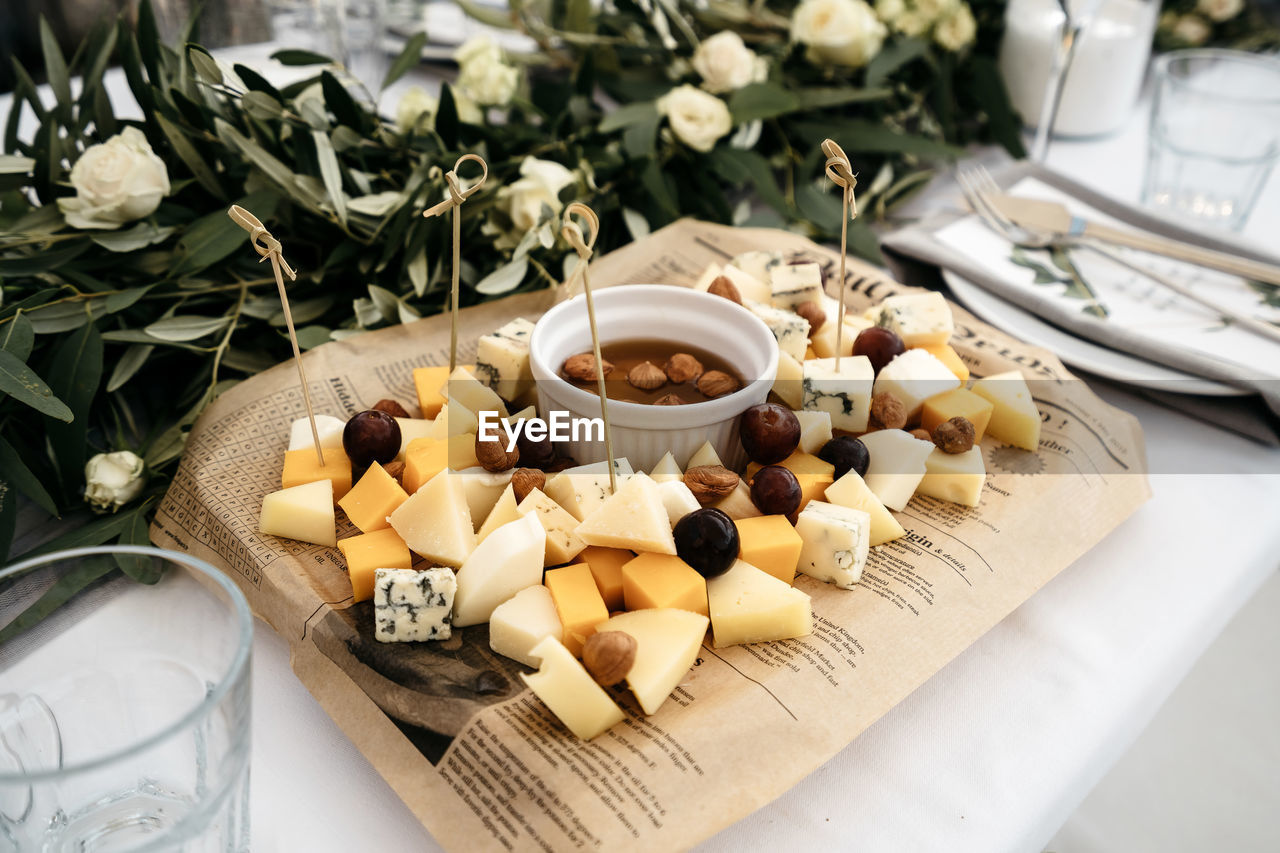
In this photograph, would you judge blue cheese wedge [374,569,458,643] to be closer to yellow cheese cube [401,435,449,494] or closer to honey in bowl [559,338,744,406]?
yellow cheese cube [401,435,449,494]

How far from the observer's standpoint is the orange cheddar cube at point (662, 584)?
2.49 feet

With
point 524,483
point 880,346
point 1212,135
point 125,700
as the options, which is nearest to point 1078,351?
point 880,346

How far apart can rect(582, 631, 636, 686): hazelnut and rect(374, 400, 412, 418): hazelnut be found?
0.38m

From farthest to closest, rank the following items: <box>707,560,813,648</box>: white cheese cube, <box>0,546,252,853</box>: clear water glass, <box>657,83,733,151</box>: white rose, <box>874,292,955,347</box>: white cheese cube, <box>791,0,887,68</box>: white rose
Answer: <box>791,0,887,68</box>: white rose, <box>657,83,733,151</box>: white rose, <box>874,292,955,347</box>: white cheese cube, <box>707,560,813,648</box>: white cheese cube, <box>0,546,252,853</box>: clear water glass

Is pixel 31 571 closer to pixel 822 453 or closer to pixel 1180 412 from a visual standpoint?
pixel 822 453

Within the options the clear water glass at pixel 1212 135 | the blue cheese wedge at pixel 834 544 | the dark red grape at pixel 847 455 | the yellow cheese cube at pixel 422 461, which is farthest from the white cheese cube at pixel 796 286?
the clear water glass at pixel 1212 135

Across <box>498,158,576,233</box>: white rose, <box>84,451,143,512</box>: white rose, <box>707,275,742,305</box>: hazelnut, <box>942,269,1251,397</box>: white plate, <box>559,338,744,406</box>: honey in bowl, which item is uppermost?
<box>498,158,576,233</box>: white rose

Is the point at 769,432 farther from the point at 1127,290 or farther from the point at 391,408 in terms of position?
the point at 1127,290

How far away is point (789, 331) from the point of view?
1037 millimetres

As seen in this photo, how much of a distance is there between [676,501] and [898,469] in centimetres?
24

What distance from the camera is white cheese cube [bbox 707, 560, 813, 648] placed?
2.51 ft

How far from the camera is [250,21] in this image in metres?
1.62

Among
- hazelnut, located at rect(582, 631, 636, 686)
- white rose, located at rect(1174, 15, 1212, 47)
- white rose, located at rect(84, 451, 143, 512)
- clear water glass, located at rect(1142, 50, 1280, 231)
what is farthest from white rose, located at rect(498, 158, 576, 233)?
white rose, located at rect(1174, 15, 1212, 47)

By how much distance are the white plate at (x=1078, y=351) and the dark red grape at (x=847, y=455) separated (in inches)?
14.4
